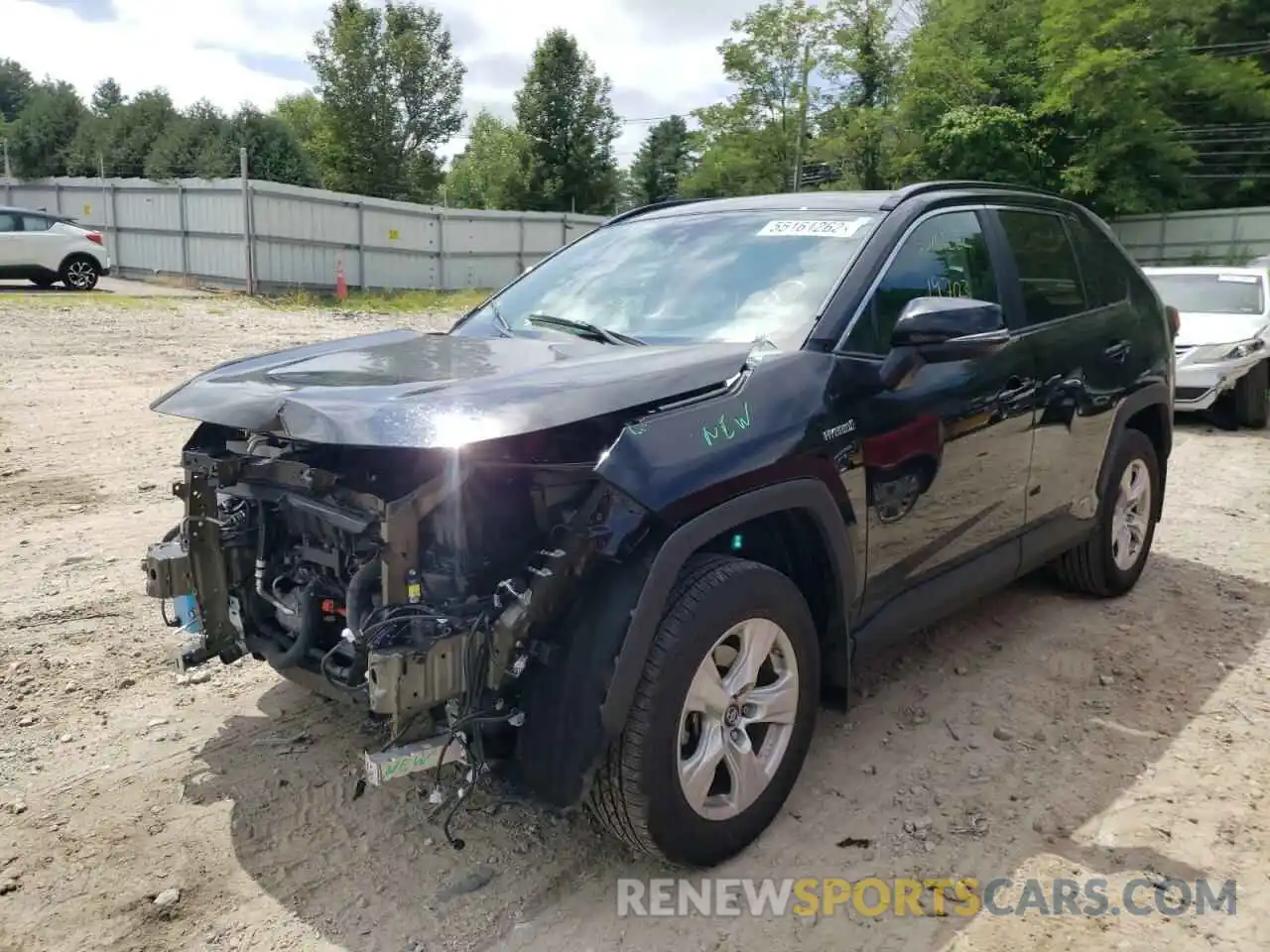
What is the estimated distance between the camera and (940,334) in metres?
3.09

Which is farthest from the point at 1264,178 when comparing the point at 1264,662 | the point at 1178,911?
the point at 1178,911

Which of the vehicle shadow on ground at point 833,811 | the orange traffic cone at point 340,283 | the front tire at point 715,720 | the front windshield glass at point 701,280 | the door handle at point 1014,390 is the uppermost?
the orange traffic cone at point 340,283

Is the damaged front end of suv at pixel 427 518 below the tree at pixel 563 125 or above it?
below

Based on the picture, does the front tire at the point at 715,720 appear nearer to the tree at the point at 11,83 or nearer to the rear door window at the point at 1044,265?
the rear door window at the point at 1044,265

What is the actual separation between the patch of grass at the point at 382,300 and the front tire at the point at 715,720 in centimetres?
1868

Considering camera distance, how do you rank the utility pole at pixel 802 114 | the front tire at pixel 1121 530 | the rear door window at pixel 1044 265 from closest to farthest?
the rear door window at pixel 1044 265
the front tire at pixel 1121 530
the utility pole at pixel 802 114

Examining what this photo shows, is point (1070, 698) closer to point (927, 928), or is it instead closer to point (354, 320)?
point (927, 928)

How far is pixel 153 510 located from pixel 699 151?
43.2 m

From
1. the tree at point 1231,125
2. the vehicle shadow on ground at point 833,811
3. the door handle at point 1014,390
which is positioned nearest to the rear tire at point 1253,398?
the vehicle shadow on ground at point 833,811

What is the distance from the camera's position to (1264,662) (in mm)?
4418

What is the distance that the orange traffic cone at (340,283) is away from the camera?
22030mm

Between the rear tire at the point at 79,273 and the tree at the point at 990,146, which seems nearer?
the rear tire at the point at 79,273

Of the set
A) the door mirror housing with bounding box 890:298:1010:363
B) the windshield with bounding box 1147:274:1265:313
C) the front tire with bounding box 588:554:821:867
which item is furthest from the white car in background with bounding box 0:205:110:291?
the front tire with bounding box 588:554:821:867

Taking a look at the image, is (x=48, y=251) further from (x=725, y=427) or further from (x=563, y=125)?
(x=563, y=125)
